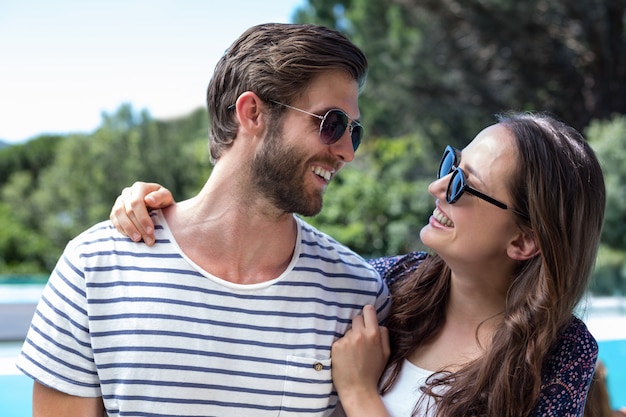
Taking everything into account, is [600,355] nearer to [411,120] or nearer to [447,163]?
[447,163]

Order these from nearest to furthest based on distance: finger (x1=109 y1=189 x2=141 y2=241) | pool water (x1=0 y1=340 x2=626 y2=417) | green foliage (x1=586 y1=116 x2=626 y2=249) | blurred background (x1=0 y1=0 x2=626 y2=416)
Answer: finger (x1=109 y1=189 x2=141 y2=241) → pool water (x1=0 y1=340 x2=626 y2=417) → green foliage (x1=586 y1=116 x2=626 y2=249) → blurred background (x1=0 y1=0 x2=626 y2=416)

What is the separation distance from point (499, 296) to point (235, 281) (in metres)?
0.70

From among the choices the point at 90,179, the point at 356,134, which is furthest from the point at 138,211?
the point at 90,179

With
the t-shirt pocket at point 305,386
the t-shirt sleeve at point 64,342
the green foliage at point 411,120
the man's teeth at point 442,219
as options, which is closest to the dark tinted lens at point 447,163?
the man's teeth at point 442,219

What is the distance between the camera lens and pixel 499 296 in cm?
188

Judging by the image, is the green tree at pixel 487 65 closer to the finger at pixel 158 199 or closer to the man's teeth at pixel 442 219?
the man's teeth at pixel 442 219

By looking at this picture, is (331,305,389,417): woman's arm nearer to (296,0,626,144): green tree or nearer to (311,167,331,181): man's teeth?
(311,167,331,181): man's teeth

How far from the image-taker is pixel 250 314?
171 centimetres

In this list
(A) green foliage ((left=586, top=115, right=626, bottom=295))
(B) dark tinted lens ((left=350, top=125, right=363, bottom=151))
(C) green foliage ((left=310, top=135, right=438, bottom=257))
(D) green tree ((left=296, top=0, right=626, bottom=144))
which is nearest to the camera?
(B) dark tinted lens ((left=350, top=125, right=363, bottom=151))

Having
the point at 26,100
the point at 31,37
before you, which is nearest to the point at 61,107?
the point at 26,100

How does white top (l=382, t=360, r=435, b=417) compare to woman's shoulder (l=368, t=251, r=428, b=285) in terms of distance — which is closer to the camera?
white top (l=382, t=360, r=435, b=417)

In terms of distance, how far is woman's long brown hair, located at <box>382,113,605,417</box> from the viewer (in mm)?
1649

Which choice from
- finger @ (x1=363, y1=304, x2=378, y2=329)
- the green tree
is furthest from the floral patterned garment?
the green tree

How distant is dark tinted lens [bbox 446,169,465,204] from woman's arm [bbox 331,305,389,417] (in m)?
0.36
